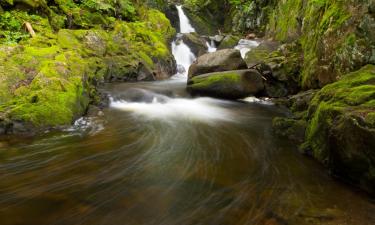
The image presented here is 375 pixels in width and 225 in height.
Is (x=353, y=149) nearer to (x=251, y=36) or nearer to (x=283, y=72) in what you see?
(x=283, y=72)

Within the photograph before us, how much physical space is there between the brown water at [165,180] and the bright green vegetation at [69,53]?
85 centimetres

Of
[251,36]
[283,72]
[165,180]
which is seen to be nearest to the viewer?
[165,180]

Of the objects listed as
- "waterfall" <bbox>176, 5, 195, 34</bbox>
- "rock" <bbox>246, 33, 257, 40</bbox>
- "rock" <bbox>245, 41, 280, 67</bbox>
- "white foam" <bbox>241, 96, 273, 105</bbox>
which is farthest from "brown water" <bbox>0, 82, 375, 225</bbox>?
"waterfall" <bbox>176, 5, 195, 34</bbox>

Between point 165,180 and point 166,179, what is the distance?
0.12ft

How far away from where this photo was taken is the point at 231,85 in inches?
448

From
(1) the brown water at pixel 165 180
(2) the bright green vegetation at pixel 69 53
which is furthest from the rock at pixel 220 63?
(1) the brown water at pixel 165 180

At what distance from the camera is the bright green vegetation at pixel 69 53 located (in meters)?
7.14

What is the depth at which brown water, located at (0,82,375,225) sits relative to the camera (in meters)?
3.62

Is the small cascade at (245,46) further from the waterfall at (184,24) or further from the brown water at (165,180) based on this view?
the brown water at (165,180)

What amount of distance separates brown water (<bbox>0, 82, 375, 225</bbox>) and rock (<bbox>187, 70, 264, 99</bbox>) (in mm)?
3896

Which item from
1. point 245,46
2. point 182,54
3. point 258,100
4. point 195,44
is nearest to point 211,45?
point 195,44

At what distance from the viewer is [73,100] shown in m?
7.61

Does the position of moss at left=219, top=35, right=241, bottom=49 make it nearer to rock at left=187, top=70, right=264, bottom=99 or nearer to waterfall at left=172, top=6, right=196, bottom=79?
waterfall at left=172, top=6, right=196, bottom=79

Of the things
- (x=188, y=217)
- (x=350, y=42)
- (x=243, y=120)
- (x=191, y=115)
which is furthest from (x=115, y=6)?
(x=188, y=217)
